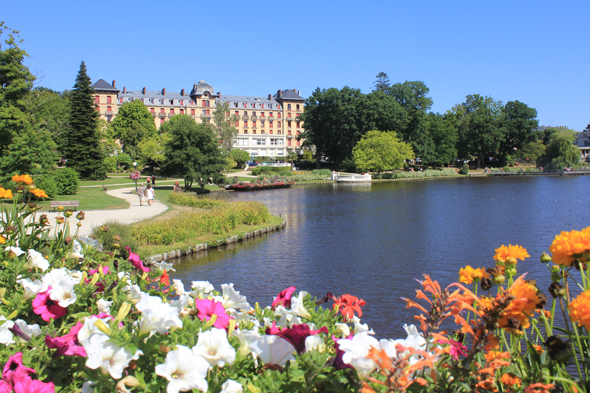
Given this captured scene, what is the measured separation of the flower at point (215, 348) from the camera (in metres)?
1.93

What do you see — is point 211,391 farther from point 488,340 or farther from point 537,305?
point 537,305

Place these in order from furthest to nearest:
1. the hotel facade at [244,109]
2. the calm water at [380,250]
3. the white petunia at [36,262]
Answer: the hotel facade at [244,109]
the calm water at [380,250]
the white petunia at [36,262]

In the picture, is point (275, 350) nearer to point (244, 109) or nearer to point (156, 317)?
point (156, 317)

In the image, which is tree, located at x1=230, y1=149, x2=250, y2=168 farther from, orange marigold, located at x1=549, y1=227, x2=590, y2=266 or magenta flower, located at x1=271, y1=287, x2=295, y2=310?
orange marigold, located at x1=549, y1=227, x2=590, y2=266

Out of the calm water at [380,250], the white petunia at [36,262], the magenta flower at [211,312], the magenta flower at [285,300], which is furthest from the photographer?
the calm water at [380,250]

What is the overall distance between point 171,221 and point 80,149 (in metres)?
34.8

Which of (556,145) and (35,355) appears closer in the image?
(35,355)

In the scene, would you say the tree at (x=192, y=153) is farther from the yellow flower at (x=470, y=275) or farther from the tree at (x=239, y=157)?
the yellow flower at (x=470, y=275)

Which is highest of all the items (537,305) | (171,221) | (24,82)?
(24,82)

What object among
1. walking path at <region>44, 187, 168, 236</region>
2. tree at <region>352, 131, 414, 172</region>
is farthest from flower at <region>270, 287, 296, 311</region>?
tree at <region>352, 131, 414, 172</region>

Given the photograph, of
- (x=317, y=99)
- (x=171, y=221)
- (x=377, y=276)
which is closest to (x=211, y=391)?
(x=377, y=276)

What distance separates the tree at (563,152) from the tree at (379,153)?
35.0 metres

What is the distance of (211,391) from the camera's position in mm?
1928

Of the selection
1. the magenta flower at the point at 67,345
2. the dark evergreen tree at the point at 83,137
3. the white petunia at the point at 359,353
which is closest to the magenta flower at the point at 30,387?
the magenta flower at the point at 67,345
